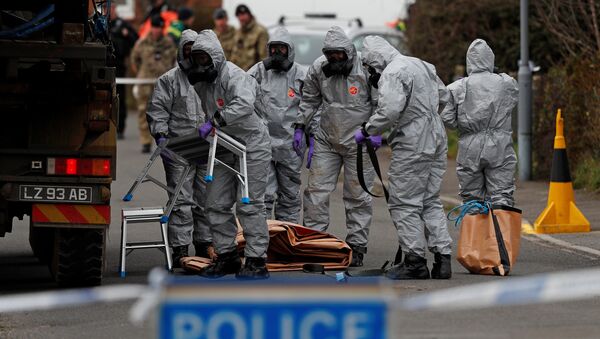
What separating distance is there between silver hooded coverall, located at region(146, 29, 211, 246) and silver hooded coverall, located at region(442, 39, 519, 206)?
201 centimetres

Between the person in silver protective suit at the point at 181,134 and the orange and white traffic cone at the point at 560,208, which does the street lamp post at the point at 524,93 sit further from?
the person in silver protective suit at the point at 181,134

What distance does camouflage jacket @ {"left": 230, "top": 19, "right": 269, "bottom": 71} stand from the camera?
19062 mm

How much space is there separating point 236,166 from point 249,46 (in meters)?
8.88

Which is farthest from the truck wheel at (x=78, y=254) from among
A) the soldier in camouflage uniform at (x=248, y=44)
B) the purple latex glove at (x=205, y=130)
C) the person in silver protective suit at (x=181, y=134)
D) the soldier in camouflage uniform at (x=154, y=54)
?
the soldier in camouflage uniform at (x=154, y=54)

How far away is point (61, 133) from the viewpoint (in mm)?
9562

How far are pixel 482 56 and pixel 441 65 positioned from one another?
31.0 ft

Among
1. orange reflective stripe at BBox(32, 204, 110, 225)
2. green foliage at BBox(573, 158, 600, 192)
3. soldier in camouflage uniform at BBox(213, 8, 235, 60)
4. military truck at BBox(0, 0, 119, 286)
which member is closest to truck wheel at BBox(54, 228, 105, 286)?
military truck at BBox(0, 0, 119, 286)

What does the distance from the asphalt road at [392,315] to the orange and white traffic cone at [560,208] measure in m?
0.60

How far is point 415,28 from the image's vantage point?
21.8 metres

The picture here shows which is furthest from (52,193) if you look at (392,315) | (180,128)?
(392,315)

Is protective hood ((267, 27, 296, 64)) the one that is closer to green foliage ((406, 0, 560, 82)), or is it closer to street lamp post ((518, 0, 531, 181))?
street lamp post ((518, 0, 531, 181))

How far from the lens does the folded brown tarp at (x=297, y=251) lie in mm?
10953

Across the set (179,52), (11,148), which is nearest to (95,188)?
(11,148)

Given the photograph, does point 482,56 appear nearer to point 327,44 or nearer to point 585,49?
point 327,44
